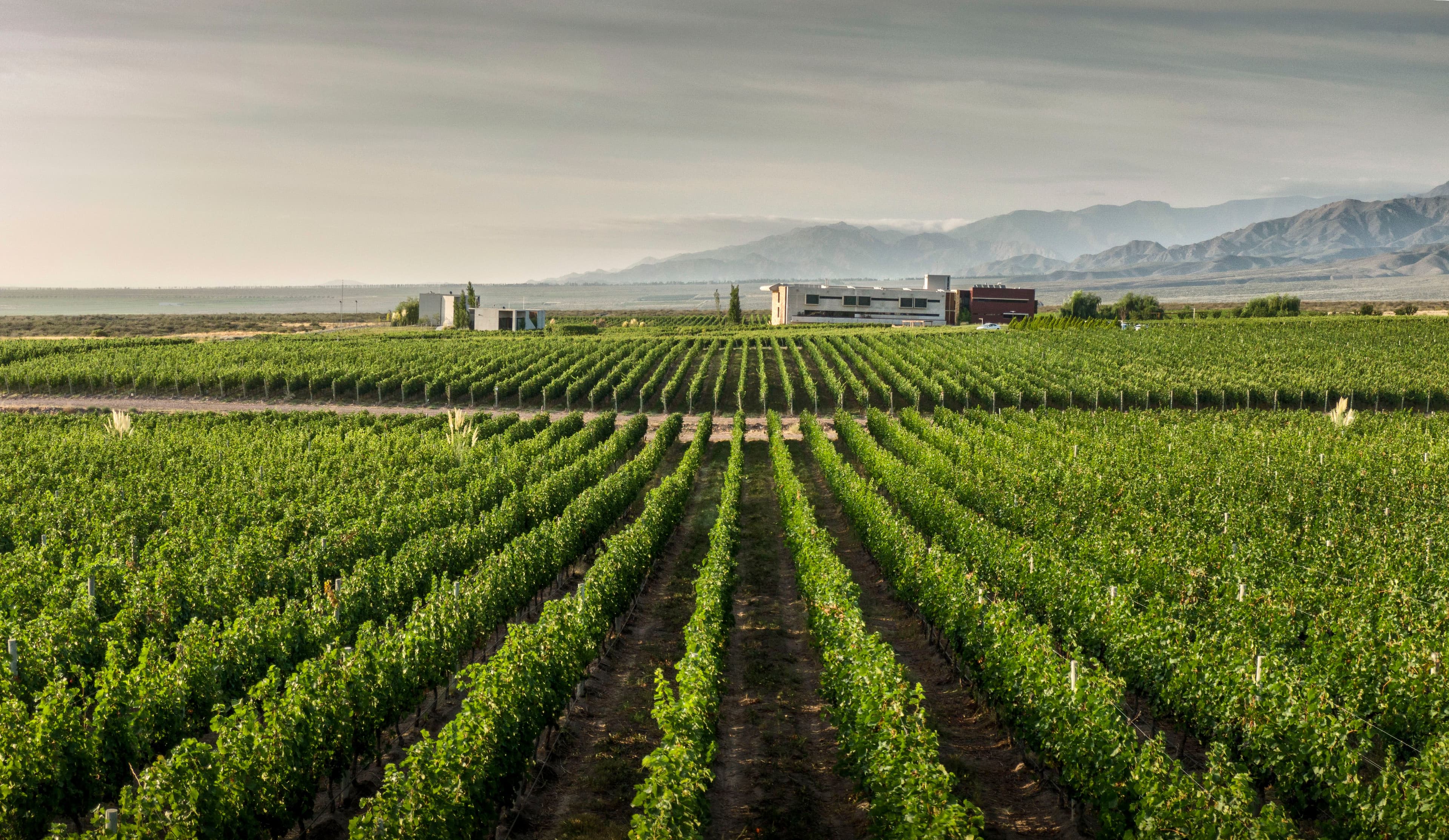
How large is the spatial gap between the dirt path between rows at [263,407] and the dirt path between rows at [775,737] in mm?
24814

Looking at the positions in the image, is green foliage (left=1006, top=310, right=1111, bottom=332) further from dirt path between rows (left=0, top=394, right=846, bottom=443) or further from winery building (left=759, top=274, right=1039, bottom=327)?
dirt path between rows (left=0, top=394, right=846, bottom=443)

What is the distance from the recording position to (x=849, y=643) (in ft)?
36.9

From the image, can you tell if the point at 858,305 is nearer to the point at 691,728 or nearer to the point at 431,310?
the point at 431,310

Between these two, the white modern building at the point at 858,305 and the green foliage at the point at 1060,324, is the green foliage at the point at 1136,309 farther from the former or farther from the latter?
the white modern building at the point at 858,305

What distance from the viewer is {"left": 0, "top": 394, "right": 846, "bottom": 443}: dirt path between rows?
4328 centimetres

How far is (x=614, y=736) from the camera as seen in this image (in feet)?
38.8

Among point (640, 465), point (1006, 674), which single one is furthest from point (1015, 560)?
point (640, 465)

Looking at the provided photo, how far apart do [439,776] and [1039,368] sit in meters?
48.6

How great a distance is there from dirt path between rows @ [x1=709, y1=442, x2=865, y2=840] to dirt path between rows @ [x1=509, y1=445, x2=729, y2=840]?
1.08 m

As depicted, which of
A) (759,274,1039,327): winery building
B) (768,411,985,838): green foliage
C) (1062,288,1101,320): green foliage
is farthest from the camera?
(759,274,1039,327): winery building

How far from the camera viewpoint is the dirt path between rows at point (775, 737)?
31.9 ft

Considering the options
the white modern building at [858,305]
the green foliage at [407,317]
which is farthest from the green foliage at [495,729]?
the green foliage at [407,317]

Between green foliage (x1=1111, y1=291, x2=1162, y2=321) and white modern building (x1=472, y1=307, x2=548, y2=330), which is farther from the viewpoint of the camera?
green foliage (x1=1111, y1=291, x2=1162, y2=321)

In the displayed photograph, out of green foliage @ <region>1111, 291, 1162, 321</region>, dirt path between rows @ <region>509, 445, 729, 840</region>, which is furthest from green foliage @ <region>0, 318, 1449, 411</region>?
green foliage @ <region>1111, 291, 1162, 321</region>
